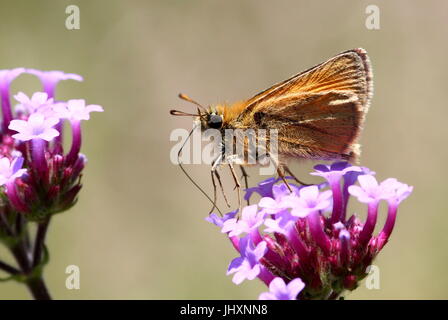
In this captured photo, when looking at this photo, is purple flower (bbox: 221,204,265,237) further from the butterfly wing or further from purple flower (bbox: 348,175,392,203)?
the butterfly wing

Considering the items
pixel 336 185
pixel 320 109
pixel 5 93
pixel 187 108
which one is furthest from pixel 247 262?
pixel 187 108

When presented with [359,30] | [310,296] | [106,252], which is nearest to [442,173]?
[359,30]

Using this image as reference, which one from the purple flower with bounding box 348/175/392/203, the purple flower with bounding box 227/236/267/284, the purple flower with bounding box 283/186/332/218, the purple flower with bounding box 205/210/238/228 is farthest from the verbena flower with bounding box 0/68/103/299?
the purple flower with bounding box 348/175/392/203

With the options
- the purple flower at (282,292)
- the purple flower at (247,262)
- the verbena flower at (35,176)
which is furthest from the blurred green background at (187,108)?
the purple flower at (282,292)

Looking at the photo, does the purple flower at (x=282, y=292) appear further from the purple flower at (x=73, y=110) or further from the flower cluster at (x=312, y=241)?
the purple flower at (x=73, y=110)

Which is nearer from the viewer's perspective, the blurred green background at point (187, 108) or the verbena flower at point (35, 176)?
the verbena flower at point (35, 176)

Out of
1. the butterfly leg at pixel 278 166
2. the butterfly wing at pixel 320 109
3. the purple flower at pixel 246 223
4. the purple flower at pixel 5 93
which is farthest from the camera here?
the purple flower at pixel 5 93
